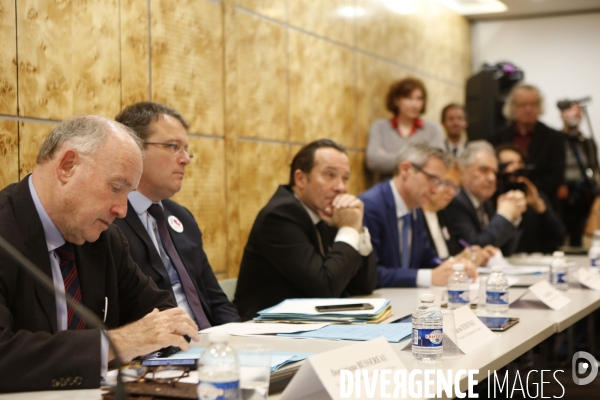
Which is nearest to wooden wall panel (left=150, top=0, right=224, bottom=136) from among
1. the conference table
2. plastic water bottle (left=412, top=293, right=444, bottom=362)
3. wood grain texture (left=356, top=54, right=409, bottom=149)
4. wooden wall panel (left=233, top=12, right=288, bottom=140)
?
wooden wall panel (left=233, top=12, right=288, bottom=140)

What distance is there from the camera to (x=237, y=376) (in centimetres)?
135

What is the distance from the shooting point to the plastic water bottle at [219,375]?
4.33 feet

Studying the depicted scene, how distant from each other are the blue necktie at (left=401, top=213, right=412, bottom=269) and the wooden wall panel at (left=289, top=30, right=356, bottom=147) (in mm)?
1286

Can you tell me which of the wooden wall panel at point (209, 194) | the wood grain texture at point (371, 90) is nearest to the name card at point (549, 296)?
the wooden wall panel at point (209, 194)

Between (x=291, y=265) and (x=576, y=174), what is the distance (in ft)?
14.2

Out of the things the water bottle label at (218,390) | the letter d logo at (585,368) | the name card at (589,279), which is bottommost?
the letter d logo at (585,368)

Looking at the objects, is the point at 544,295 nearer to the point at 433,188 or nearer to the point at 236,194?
the point at 433,188

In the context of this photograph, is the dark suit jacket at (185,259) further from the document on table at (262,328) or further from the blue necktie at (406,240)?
the blue necktie at (406,240)

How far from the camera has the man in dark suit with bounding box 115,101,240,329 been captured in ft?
8.57

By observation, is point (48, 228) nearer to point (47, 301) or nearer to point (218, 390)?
point (47, 301)

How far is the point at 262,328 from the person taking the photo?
7.36 ft

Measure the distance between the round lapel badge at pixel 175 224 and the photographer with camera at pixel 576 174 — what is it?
4.50m

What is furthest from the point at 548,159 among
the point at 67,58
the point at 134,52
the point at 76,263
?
the point at 76,263

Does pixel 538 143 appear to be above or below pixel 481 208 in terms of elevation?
above
